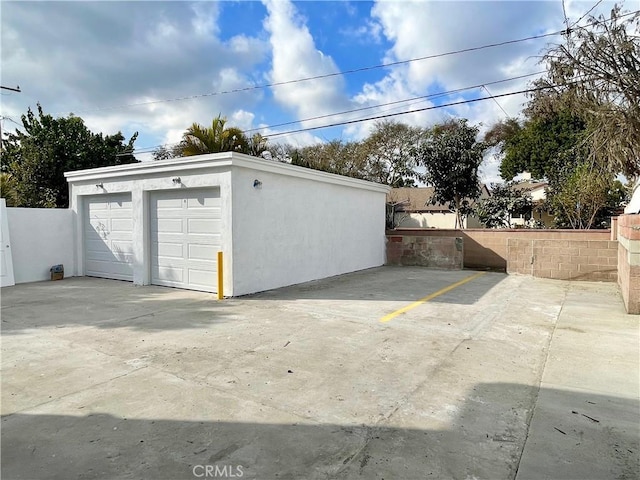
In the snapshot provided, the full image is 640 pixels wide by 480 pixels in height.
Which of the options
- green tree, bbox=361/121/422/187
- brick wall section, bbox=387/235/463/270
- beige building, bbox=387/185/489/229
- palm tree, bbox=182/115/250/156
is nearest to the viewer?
brick wall section, bbox=387/235/463/270

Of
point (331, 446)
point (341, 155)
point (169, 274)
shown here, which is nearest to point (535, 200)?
point (341, 155)

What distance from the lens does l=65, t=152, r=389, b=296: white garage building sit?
845cm

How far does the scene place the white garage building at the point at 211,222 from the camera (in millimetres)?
8453

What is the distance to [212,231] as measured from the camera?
342 inches

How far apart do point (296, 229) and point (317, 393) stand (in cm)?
673

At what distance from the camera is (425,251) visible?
14.2 metres

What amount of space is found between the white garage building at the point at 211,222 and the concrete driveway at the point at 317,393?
195cm

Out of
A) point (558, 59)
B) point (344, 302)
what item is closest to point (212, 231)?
point (344, 302)

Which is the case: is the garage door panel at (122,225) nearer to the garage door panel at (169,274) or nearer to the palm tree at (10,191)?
the garage door panel at (169,274)

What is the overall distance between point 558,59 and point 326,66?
7.32 meters

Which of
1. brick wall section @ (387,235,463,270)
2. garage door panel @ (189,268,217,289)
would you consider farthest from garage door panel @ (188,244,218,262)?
brick wall section @ (387,235,463,270)

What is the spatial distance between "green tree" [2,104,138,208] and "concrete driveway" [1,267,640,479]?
11.3 meters

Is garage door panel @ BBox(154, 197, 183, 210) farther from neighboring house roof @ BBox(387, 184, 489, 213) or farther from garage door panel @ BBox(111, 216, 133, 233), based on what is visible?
neighboring house roof @ BBox(387, 184, 489, 213)

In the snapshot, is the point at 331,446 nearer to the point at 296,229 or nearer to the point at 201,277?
the point at 201,277
